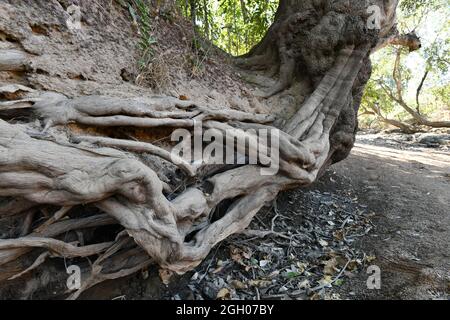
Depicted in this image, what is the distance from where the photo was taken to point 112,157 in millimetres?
1616

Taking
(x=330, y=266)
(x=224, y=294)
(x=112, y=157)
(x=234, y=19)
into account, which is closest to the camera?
(x=112, y=157)

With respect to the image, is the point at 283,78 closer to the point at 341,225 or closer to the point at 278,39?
the point at 278,39

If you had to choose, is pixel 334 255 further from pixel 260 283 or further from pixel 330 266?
pixel 260 283

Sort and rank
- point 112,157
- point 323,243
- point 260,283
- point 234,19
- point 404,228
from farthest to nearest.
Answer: point 234,19 → point 404,228 → point 323,243 → point 260,283 → point 112,157

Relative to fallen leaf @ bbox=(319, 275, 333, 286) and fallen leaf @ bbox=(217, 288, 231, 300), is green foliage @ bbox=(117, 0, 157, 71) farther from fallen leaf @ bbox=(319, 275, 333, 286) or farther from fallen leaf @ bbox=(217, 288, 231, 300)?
fallen leaf @ bbox=(319, 275, 333, 286)

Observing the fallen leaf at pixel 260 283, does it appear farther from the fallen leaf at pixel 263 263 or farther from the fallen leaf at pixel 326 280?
the fallen leaf at pixel 326 280

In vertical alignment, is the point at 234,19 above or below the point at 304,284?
above

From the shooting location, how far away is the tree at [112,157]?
1.49 meters

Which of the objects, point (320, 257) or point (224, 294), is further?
point (320, 257)

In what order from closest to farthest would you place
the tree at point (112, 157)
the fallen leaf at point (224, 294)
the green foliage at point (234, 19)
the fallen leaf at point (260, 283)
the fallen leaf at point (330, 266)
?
the tree at point (112, 157) < the fallen leaf at point (224, 294) < the fallen leaf at point (260, 283) < the fallen leaf at point (330, 266) < the green foliage at point (234, 19)

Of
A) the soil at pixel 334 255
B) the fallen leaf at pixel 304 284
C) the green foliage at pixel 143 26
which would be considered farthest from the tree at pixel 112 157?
the fallen leaf at pixel 304 284

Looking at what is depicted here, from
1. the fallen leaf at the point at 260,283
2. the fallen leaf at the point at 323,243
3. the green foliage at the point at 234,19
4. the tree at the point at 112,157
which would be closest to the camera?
the tree at the point at 112,157

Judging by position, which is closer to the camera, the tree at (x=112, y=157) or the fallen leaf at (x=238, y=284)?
the tree at (x=112, y=157)

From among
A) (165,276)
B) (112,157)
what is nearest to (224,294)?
(165,276)
